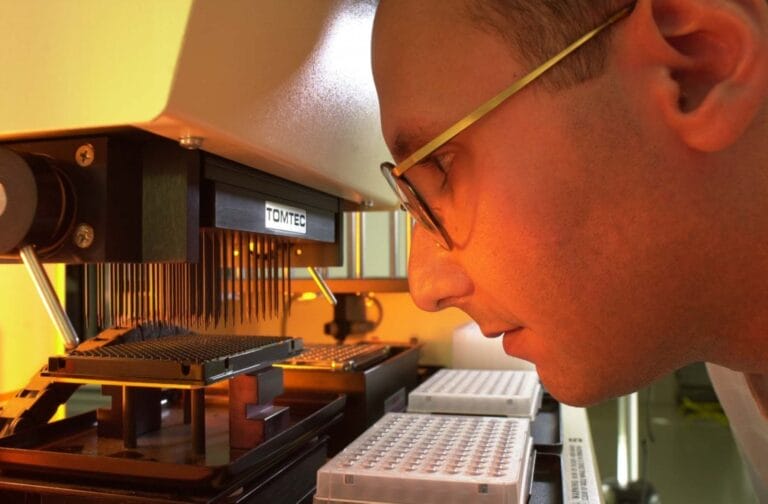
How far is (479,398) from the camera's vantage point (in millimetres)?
1177

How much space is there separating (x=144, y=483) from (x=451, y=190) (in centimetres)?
46

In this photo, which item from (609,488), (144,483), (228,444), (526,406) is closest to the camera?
(144,483)

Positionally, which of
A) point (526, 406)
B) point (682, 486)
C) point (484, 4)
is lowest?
point (682, 486)

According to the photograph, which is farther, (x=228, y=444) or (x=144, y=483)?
(x=228, y=444)

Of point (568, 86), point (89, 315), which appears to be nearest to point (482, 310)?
point (568, 86)

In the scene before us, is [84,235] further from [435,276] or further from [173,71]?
[435,276]

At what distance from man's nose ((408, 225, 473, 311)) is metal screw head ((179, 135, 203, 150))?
0.30m

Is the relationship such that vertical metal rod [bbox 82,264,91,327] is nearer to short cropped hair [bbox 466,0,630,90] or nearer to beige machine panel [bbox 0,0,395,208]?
beige machine panel [bbox 0,0,395,208]

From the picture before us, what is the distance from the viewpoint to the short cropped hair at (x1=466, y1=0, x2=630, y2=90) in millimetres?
527

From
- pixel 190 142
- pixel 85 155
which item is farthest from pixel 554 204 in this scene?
pixel 85 155

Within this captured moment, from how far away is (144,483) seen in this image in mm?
649

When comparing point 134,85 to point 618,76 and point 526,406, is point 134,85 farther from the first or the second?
point 526,406

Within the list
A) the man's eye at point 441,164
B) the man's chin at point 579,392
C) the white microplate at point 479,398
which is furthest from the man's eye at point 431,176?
the white microplate at point 479,398

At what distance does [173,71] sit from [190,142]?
0.26 feet
